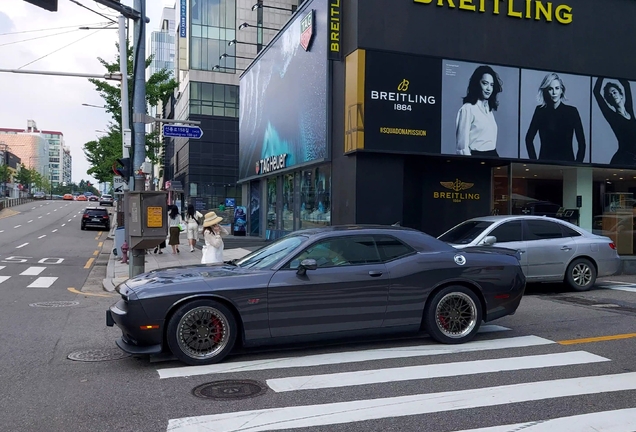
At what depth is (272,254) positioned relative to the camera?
7.11 m

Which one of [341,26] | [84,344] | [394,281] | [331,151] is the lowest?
[84,344]

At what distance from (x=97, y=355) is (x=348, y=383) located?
3.11 metres

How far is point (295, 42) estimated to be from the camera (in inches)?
809

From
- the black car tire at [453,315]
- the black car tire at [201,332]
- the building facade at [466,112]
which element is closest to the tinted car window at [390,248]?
the black car tire at [453,315]

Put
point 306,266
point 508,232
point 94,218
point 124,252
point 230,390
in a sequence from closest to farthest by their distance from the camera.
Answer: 1. point 230,390
2. point 306,266
3. point 508,232
4. point 124,252
5. point 94,218

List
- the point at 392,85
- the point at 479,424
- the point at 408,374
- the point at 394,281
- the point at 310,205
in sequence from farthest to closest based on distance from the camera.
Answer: the point at 310,205, the point at 392,85, the point at 394,281, the point at 408,374, the point at 479,424

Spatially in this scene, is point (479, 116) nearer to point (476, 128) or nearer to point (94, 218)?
point (476, 128)

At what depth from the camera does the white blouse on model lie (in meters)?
17.0

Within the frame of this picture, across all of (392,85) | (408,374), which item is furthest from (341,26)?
(408,374)

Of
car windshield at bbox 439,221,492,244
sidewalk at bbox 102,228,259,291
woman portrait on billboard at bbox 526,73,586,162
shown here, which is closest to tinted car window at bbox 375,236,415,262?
car windshield at bbox 439,221,492,244

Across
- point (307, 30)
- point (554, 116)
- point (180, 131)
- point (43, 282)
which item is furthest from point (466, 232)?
point (43, 282)

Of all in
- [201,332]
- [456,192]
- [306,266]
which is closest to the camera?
[201,332]

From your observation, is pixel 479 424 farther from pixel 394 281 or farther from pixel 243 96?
pixel 243 96

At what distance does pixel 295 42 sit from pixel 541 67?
26.8 feet
